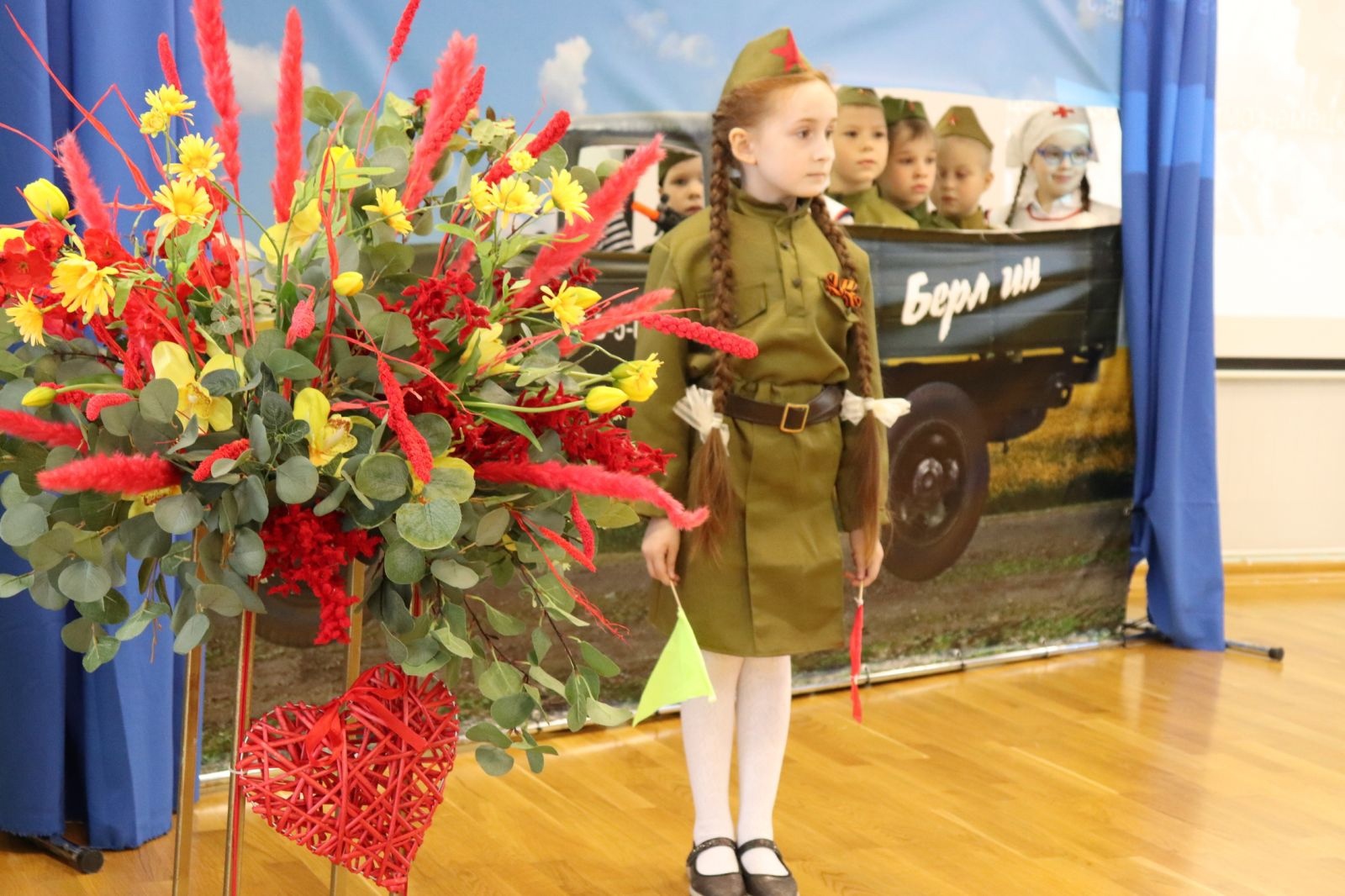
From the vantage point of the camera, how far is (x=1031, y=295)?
3496 millimetres

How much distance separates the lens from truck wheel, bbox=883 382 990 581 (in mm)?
3365

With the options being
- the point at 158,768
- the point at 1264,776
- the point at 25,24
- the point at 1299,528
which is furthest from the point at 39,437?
the point at 1299,528

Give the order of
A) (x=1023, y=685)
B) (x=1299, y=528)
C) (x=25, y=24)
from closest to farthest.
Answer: (x=25, y=24) → (x=1023, y=685) → (x=1299, y=528)

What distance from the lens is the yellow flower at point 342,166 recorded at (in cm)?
91

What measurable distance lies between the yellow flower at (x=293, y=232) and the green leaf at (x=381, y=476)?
16 cm

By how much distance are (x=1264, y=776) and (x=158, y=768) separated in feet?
6.69

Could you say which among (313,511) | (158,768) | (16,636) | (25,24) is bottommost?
(158,768)

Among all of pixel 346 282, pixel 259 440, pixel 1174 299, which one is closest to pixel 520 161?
pixel 346 282

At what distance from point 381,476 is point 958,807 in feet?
6.26

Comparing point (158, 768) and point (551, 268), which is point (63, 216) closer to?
point (551, 268)

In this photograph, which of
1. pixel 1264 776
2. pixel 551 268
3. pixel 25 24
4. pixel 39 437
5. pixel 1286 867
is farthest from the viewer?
pixel 1264 776

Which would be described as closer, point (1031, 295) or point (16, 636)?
point (16, 636)

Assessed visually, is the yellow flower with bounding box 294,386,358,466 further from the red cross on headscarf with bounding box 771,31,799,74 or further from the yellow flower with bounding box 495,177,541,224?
the red cross on headscarf with bounding box 771,31,799,74

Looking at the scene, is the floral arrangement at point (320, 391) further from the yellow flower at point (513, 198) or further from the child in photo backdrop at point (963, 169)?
the child in photo backdrop at point (963, 169)
